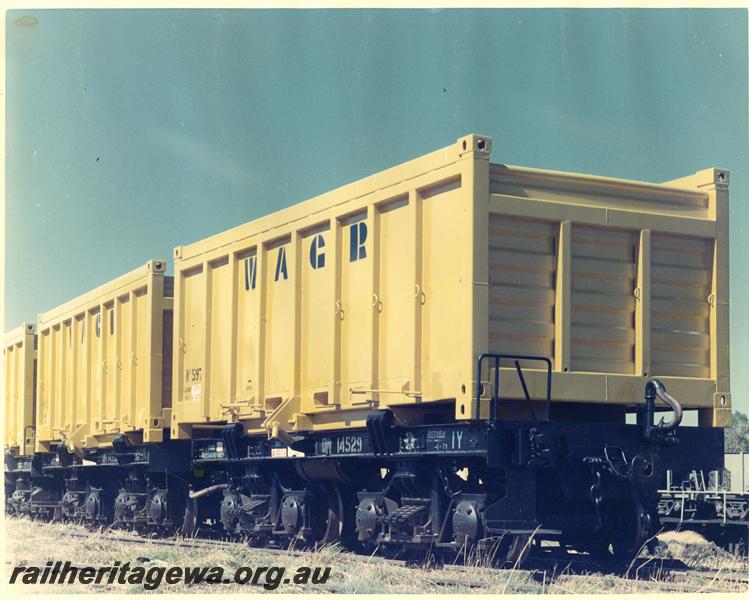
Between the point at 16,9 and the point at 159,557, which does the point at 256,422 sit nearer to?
the point at 159,557

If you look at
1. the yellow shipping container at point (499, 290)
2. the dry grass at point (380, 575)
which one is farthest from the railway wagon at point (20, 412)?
the yellow shipping container at point (499, 290)

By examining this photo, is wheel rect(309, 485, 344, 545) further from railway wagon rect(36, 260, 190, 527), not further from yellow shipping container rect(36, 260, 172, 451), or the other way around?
yellow shipping container rect(36, 260, 172, 451)

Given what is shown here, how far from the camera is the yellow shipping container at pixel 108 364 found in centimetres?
2022

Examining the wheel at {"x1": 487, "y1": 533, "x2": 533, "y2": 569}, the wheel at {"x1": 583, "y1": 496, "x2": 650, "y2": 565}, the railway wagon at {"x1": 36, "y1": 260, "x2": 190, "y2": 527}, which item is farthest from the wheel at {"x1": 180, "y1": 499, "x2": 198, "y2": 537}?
the wheel at {"x1": 583, "y1": 496, "x2": 650, "y2": 565}

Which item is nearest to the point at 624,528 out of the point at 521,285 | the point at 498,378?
the point at 498,378

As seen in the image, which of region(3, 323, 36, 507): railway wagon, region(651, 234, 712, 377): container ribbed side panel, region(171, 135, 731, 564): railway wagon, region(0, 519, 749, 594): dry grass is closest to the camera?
region(0, 519, 749, 594): dry grass

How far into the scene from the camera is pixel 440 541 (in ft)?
43.8

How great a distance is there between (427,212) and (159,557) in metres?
4.80

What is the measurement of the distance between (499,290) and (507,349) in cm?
55

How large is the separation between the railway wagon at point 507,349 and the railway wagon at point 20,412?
13230mm

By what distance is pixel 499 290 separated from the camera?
1253 centimetres

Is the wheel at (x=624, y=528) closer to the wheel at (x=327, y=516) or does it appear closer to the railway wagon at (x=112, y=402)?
the wheel at (x=327, y=516)

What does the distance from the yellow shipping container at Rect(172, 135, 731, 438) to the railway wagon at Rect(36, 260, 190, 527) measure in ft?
16.6

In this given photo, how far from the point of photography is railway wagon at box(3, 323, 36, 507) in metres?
27.3
